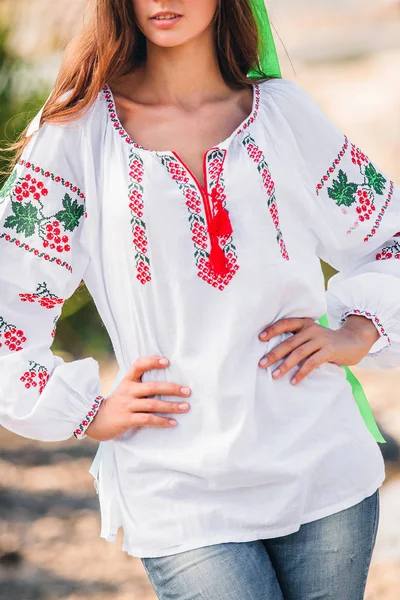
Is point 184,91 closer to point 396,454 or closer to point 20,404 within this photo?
point 20,404

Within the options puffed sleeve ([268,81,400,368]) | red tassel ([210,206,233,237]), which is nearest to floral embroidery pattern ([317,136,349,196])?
puffed sleeve ([268,81,400,368])

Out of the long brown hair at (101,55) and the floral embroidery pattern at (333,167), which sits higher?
the long brown hair at (101,55)

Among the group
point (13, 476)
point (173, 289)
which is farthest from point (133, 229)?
point (13, 476)

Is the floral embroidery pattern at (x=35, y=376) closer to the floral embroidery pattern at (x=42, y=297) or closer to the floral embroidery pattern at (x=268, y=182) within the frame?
the floral embroidery pattern at (x=42, y=297)

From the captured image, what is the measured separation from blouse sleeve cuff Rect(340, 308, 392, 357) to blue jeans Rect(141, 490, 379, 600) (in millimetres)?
376

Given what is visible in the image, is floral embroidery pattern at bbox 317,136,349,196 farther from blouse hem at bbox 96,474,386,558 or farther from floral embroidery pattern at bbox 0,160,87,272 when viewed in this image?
blouse hem at bbox 96,474,386,558

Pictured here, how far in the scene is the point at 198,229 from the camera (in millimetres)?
1939

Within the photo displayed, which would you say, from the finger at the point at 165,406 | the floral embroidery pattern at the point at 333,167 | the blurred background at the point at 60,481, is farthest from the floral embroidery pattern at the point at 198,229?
the blurred background at the point at 60,481

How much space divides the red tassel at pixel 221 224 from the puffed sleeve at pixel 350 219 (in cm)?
26

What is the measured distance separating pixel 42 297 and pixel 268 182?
20.2 inches

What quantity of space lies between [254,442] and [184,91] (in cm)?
76

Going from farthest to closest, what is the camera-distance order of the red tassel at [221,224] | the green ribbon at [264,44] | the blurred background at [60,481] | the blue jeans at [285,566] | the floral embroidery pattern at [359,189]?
the blurred background at [60,481]
the green ribbon at [264,44]
the floral embroidery pattern at [359,189]
the red tassel at [221,224]
the blue jeans at [285,566]

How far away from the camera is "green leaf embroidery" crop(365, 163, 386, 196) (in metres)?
2.28

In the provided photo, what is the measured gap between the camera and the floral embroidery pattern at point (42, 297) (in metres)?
1.97
